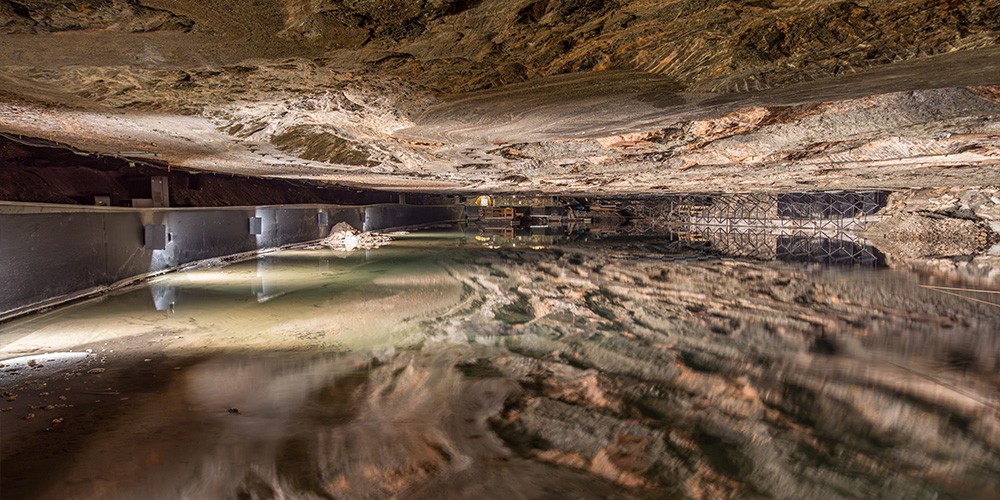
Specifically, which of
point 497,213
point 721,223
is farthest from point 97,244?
point 721,223

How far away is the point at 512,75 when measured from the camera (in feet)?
12.9

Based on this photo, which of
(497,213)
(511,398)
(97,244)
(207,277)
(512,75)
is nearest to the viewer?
(511,398)

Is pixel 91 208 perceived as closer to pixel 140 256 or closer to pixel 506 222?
pixel 140 256

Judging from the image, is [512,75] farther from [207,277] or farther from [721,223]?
[721,223]

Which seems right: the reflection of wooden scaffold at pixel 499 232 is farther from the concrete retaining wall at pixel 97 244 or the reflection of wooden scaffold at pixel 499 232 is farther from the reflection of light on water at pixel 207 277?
the reflection of light on water at pixel 207 277

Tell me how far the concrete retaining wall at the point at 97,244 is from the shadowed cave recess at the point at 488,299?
2.1 inches

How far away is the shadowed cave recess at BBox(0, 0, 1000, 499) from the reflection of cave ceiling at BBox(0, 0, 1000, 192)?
3 centimetres

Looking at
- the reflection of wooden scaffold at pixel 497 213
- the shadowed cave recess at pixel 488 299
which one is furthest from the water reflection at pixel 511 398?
the reflection of wooden scaffold at pixel 497 213

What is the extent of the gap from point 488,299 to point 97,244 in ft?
18.8

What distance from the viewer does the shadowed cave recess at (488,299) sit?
2770 mm

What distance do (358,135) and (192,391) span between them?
13.6 feet

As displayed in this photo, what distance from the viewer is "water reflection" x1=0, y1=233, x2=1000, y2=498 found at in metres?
2.70

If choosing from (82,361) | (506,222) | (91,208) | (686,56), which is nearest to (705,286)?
(686,56)

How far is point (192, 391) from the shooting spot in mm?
3893
